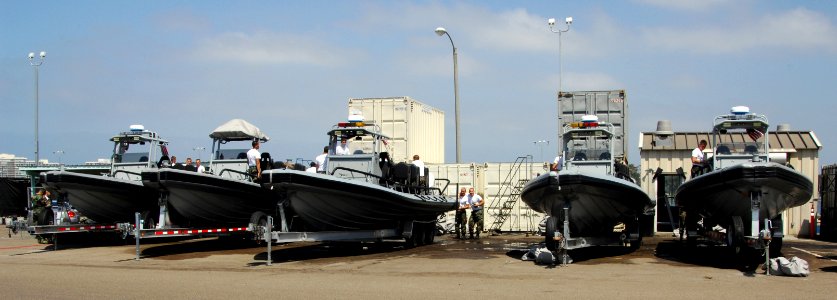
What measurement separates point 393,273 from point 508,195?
11.4m

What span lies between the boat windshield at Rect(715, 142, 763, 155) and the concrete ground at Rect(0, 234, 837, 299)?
6.25 feet

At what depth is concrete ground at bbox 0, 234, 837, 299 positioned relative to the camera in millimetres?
9359

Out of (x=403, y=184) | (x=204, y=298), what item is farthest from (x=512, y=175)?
(x=204, y=298)

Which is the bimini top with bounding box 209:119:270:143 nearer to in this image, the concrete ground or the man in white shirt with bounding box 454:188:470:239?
the concrete ground

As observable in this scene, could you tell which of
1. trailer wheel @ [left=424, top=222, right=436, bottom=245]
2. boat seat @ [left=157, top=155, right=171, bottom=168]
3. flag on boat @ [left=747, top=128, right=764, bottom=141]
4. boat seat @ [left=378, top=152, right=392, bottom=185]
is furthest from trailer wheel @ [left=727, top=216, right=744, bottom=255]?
boat seat @ [left=157, top=155, right=171, bottom=168]

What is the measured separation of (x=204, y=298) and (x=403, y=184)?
26.2ft

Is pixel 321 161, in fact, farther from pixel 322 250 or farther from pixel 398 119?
pixel 398 119

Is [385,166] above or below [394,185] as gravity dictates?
above

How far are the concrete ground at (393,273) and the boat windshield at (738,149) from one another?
1904mm

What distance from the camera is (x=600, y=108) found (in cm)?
2097

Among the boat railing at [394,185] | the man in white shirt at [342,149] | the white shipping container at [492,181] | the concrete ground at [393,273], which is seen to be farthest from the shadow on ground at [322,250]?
the white shipping container at [492,181]

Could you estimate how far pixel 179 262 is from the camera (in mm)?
14062

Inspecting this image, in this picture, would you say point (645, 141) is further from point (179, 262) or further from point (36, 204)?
point (36, 204)

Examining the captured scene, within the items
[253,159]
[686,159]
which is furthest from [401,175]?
[686,159]
